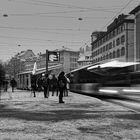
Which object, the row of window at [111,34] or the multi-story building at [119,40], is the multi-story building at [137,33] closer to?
the multi-story building at [119,40]

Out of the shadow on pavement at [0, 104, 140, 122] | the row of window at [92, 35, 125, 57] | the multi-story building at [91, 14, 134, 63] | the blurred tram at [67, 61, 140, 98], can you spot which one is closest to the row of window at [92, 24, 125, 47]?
the multi-story building at [91, 14, 134, 63]

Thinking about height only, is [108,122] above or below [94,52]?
below

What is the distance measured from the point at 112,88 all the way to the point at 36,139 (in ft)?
56.0

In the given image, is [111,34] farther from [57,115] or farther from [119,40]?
[57,115]

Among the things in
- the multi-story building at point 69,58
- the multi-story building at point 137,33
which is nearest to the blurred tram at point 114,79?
the multi-story building at point 137,33

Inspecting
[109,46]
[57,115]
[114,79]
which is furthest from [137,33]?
[57,115]

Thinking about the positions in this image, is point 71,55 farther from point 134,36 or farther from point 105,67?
point 105,67

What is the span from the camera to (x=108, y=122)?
9.93 meters

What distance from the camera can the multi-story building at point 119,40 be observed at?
257 ft

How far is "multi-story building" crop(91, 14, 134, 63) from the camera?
257 ft

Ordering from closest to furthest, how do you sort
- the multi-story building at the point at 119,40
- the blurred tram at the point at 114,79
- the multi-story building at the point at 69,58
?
the blurred tram at the point at 114,79
the multi-story building at the point at 119,40
the multi-story building at the point at 69,58

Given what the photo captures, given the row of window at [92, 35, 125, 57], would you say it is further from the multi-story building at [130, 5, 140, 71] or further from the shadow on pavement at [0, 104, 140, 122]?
the shadow on pavement at [0, 104, 140, 122]

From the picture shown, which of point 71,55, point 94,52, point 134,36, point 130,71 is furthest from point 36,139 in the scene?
point 71,55

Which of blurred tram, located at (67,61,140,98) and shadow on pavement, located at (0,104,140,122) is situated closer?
shadow on pavement, located at (0,104,140,122)
